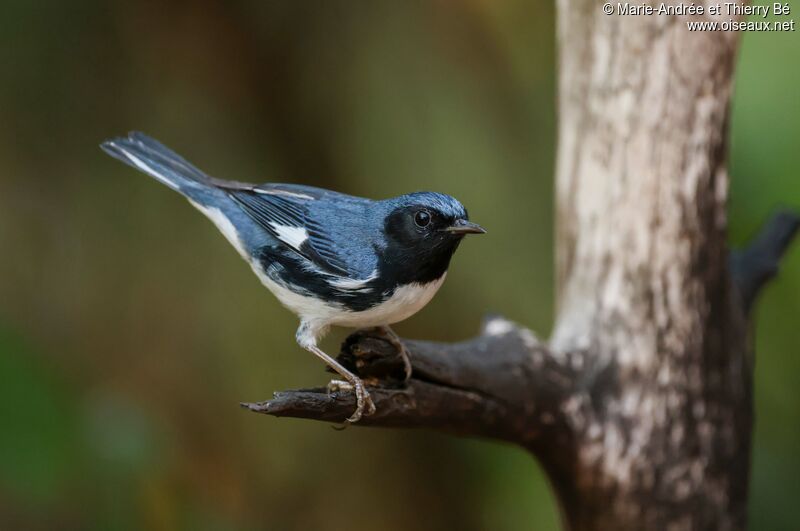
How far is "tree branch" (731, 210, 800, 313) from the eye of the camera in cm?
343

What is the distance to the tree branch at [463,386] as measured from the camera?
2510 mm

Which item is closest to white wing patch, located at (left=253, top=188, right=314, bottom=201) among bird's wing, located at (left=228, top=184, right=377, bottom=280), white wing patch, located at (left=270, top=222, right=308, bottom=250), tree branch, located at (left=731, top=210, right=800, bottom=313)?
bird's wing, located at (left=228, top=184, right=377, bottom=280)

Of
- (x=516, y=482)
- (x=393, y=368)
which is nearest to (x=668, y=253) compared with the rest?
(x=393, y=368)

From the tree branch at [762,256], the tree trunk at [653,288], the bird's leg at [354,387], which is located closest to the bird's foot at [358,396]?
the bird's leg at [354,387]

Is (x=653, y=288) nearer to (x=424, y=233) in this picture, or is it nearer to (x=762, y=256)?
(x=762, y=256)

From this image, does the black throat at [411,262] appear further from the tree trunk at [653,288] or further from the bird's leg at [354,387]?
the tree trunk at [653,288]

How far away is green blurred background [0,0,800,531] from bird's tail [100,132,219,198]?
1.47 meters

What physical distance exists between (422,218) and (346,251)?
0.83 ft

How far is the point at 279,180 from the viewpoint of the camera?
462 centimetres

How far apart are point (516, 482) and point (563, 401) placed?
1.62 m

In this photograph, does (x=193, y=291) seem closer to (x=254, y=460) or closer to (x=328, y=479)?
(x=254, y=460)

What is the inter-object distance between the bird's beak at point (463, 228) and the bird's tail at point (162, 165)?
994mm

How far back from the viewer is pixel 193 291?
4520 millimetres

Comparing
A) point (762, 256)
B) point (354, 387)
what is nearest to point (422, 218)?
point (354, 387)
